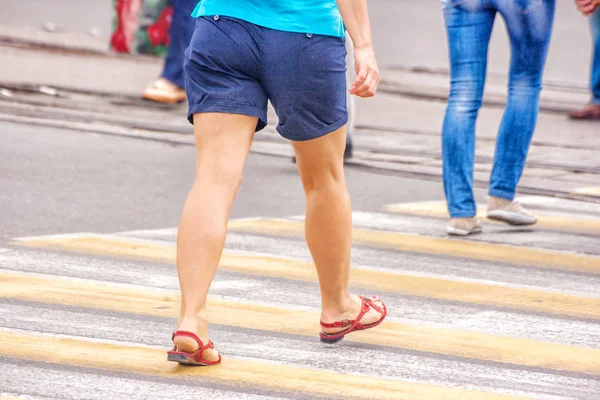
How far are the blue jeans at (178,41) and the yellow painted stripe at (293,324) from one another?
6782mm

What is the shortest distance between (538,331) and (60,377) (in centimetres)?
166

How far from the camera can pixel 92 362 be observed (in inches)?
155

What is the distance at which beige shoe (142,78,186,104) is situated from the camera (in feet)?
38.1

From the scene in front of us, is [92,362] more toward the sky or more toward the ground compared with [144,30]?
more toward the sky

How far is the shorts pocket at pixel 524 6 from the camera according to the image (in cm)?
622

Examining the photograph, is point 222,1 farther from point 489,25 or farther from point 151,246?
point 489,25

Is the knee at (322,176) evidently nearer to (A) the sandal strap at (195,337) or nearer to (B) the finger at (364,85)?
(B) the finger at (364,85)

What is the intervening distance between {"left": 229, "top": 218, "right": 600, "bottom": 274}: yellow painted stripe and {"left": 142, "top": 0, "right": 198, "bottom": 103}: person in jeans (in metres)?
5.25

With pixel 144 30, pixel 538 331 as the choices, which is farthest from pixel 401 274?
pixel 144 30

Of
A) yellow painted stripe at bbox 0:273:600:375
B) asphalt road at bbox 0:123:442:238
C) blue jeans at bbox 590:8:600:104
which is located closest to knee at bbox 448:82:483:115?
asphalt road at bbox 0:123:442:238

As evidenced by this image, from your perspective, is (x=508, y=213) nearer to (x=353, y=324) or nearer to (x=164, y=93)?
(x=353, y=324)

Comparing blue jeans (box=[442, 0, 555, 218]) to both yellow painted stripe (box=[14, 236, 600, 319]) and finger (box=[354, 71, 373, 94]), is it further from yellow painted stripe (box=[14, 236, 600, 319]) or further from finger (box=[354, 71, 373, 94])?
finger (box=[354, 71, 373, 94])

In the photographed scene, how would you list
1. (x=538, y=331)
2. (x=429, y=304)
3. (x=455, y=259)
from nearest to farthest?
(x=538, y=331) < (x=429, y=304) < (x=455, y=259)

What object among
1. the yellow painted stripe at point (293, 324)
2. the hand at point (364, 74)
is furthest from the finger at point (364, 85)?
the yellow painted stripe at point (293, 324)
